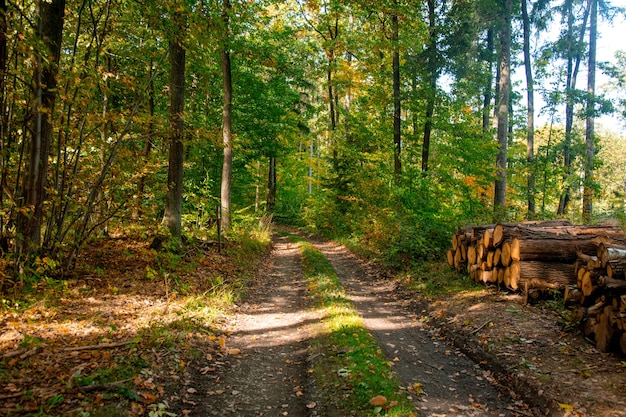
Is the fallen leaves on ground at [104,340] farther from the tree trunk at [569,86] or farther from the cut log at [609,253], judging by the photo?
the tree trunk at [569,86]

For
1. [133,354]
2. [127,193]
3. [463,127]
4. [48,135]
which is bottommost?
[133,354]

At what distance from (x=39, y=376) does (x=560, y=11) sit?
92.8 ft

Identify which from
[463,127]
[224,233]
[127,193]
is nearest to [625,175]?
[463,127]

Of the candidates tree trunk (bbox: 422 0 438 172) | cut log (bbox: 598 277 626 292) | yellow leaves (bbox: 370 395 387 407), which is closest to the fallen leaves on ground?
yellow leaves (bbox: 370 395 387 407)

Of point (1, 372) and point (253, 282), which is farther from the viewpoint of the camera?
point (253, 282)

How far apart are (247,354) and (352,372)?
5.80 ft

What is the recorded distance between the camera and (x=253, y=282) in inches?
408

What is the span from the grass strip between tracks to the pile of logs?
9.39 feet

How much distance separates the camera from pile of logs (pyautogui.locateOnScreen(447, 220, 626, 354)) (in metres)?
5.03

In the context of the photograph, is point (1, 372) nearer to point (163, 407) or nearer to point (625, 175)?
point (163, 407)

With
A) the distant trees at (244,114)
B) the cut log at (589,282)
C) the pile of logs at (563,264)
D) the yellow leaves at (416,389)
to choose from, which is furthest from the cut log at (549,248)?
Result: the distant trees at (244,114)

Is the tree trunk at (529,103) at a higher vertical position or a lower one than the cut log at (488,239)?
higher

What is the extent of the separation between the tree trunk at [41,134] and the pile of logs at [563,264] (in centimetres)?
833

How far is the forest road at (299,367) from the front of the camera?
423cm
